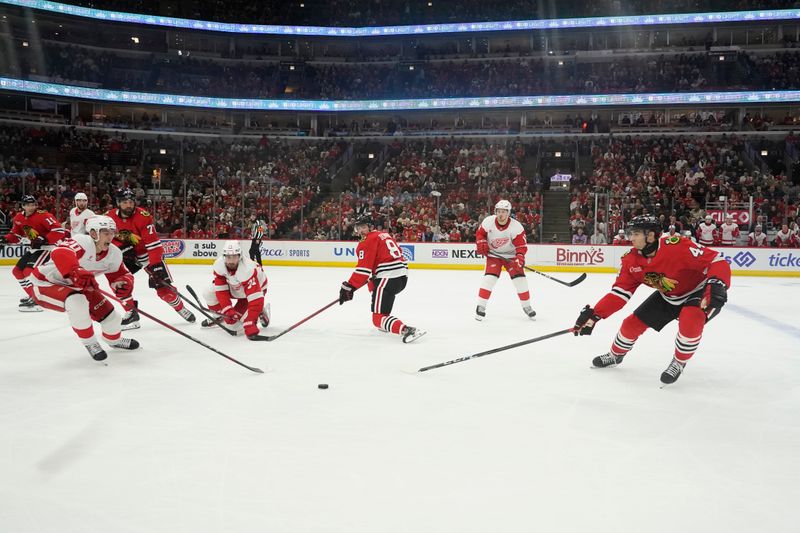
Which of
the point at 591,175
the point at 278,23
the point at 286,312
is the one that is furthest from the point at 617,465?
the point at 278,23

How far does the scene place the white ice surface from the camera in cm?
248

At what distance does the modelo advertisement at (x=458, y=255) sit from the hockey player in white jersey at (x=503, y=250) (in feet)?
23.4

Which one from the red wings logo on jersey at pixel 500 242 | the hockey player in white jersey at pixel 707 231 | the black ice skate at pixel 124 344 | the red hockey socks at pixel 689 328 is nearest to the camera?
the red hockey socks at pixel 689 328

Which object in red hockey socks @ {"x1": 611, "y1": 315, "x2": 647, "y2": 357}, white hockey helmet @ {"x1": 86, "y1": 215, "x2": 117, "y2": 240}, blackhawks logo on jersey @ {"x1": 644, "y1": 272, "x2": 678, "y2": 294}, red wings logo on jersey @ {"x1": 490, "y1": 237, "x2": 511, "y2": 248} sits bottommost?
red hockey socks @ {"x1": 611, "y1": 315, "x2": 647, "y2": 357}

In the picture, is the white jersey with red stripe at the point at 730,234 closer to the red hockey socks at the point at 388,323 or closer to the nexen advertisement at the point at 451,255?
the nexen advertisement at the point at 451,255

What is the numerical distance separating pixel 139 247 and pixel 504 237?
4394 mm

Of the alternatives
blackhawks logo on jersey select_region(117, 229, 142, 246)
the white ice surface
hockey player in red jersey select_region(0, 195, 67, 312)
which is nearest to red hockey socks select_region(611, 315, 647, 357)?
the white ice surface

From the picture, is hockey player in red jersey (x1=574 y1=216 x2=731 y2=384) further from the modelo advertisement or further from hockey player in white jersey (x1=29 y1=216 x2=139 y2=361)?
the modelo advertisement

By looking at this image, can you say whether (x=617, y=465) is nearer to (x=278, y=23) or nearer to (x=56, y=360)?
(x=56, y=360)

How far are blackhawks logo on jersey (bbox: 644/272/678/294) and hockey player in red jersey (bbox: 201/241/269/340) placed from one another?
357 centimetres

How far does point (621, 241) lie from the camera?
14672 millimetres

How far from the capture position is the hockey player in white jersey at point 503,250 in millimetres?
7594

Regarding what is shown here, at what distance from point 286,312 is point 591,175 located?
59.5ft

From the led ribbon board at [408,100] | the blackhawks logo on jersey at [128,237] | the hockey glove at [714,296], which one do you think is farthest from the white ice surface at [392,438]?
the led ribbon board at [408,100]
